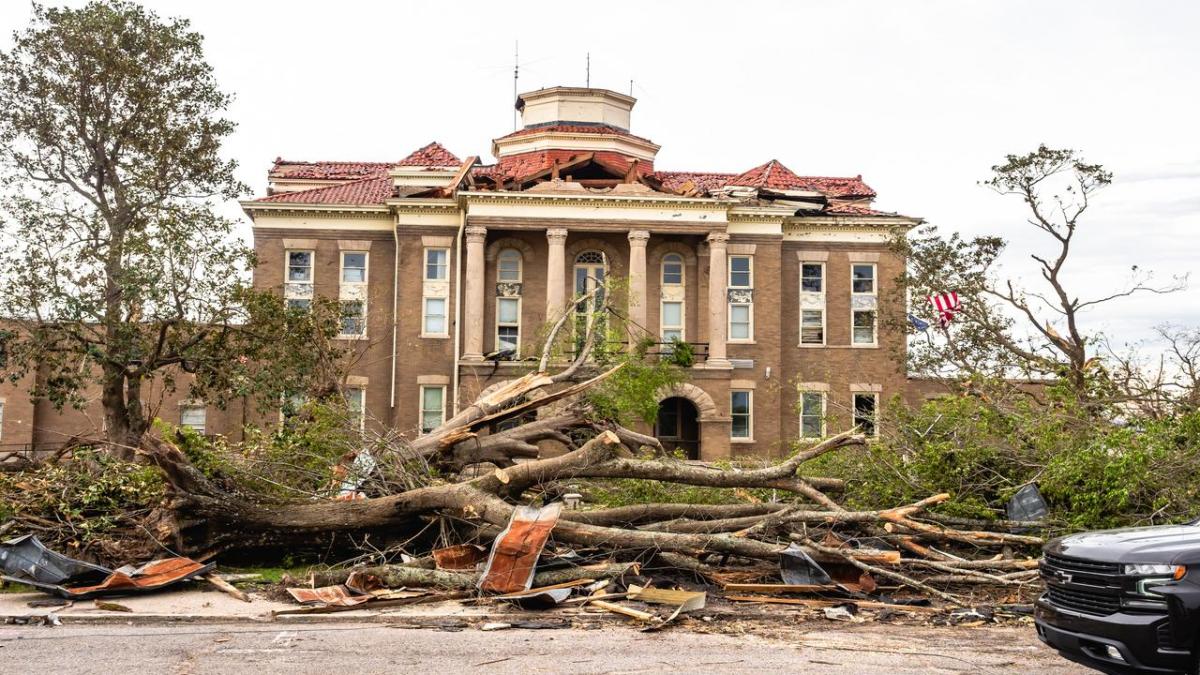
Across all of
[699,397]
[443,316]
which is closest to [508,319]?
[443,316]

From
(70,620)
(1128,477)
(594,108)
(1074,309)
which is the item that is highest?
(594,108)

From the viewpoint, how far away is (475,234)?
3475 centimetres

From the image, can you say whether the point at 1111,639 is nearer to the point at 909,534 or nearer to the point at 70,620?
the point at 909,534

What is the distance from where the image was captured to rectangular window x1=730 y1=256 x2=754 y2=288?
3666cm

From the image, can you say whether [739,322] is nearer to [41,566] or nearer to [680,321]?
→ [680,321]

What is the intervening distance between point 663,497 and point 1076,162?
16706mm

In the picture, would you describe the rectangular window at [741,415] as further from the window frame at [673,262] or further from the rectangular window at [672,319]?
the window frame at [673,262]

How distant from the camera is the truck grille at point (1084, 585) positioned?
Result: 679 cm

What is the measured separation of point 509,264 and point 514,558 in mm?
26325

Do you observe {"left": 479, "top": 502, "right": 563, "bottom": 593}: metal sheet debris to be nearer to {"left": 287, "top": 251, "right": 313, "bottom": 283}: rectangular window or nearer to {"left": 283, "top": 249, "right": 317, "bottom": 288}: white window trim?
{"left": 283, "top": 249, "right": 317, "bottom": 288}: white window trim

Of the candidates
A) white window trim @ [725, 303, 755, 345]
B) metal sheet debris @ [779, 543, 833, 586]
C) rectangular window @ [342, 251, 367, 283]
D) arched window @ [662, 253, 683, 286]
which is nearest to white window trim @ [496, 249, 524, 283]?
rectangular window @ [342, 251, 367, 283]

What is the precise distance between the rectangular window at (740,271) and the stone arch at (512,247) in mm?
6678

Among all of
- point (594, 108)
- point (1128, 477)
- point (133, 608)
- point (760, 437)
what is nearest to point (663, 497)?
point (1128, 477)

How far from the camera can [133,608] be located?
1049cm
